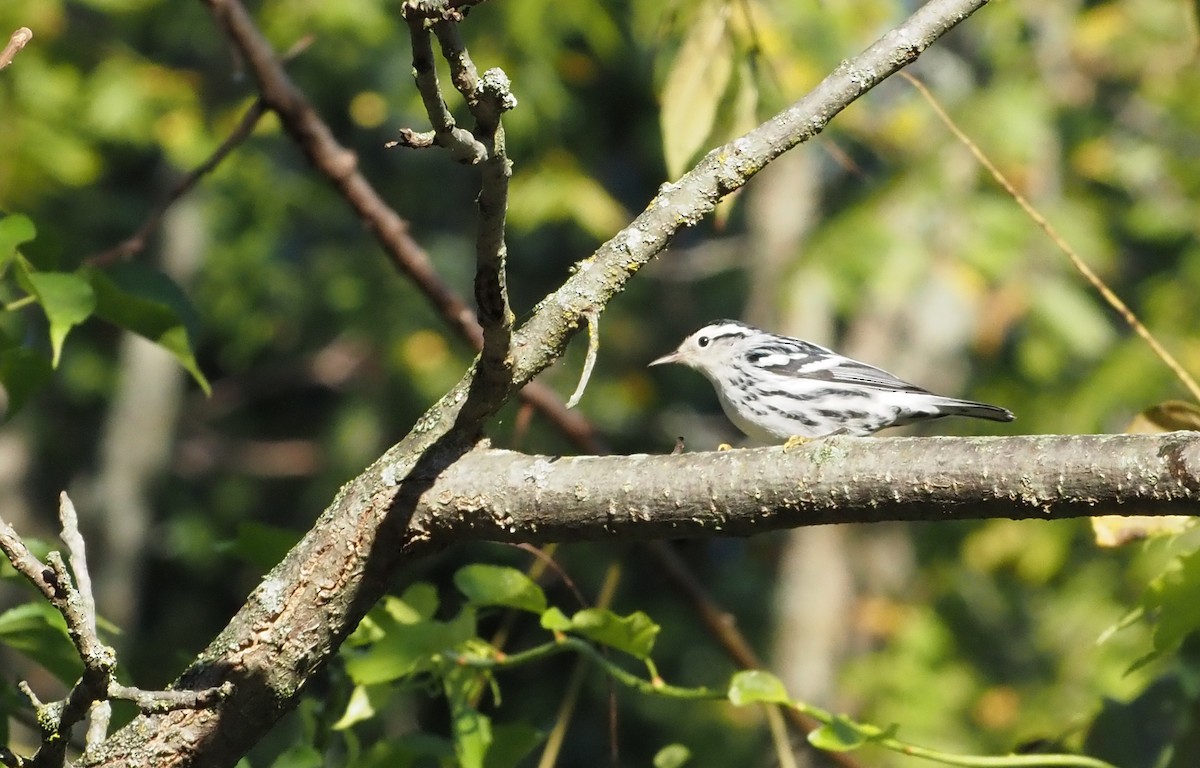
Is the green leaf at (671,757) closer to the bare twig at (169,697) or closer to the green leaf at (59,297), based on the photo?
the bare twig at (169,697)

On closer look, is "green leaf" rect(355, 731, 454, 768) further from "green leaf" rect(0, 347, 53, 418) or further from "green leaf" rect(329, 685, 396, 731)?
"green leaf" rect(0, 347, 53, 418)

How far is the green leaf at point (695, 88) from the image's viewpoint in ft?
7.56

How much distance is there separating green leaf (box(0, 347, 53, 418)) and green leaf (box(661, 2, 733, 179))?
1.05 m

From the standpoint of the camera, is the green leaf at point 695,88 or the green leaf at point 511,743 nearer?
the green leaf at point 511,743

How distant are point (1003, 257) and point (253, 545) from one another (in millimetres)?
7053

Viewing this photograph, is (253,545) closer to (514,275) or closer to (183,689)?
(183,689)

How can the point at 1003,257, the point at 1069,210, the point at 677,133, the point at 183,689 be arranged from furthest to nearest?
the point at 1069,210 < the point at 1003,257 < the point at 677,133 < the point at 183,689

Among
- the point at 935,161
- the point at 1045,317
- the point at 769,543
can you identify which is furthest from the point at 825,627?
the point at 935,161

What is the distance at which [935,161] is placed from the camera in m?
8.48

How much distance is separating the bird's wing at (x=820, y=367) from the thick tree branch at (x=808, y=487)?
2.22 m

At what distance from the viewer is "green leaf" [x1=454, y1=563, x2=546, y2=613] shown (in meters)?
1.93

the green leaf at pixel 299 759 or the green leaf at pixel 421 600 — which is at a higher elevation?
the green leaf at pixel 421 600

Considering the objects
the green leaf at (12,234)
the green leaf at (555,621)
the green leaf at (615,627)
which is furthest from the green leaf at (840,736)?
the green leaf at (12,234)

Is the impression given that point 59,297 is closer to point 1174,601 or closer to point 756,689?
point 756,689
